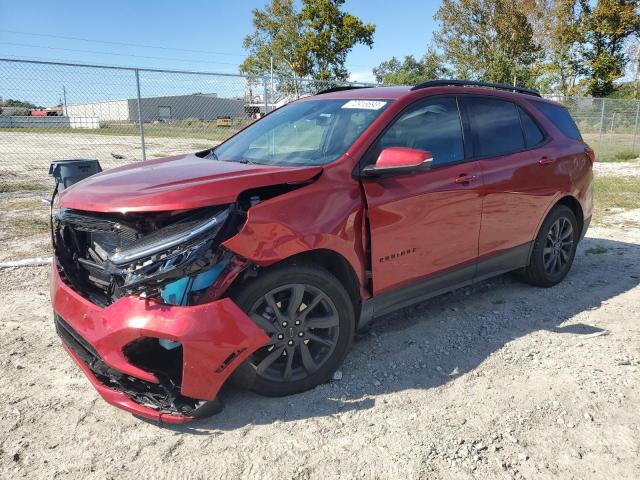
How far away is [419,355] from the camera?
340cm

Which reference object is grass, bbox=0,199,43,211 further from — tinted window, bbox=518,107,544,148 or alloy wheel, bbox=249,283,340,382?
tinted window, bbox=518,107,544,148

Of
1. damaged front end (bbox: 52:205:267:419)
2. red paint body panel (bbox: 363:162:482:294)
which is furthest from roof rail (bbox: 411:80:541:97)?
damaged front end (bbox: 52:205:267:419)

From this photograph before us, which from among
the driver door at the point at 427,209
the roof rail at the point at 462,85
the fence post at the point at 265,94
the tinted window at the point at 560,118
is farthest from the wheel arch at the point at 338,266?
the fence post at the point at 265,94

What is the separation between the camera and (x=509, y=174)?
3973 millimetres

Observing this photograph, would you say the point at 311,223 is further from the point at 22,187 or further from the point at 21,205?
the point at 22,187

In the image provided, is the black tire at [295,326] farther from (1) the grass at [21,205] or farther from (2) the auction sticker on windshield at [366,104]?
(1) the grass at [21,205]

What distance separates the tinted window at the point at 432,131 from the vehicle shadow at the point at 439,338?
127cm

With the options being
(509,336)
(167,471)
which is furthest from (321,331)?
(509,336)

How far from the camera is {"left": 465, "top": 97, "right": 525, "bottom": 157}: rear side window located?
3.86m

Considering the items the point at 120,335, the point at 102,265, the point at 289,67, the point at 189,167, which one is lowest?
the point at 120,335

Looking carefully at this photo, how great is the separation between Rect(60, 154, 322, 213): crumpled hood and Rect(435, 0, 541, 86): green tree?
3118 cm

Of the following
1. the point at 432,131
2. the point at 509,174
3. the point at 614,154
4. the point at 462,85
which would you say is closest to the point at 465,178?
the point at 432,131

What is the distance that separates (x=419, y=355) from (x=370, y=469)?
3.90 ft

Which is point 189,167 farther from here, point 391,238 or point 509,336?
point 509,336
